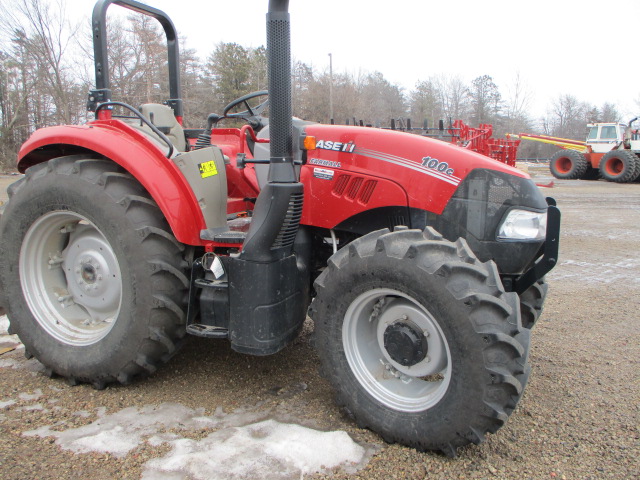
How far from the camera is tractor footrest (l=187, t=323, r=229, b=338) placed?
2.71m

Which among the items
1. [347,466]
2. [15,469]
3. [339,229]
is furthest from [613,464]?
[15,469]

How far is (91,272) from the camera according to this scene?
3.04 metres

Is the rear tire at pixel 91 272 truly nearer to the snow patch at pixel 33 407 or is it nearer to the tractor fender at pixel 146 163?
the tractor fender at pixel 146 163

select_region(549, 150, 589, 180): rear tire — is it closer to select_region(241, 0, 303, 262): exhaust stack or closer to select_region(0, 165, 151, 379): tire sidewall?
select_region(241, 0, 303, 262): exhaust stack

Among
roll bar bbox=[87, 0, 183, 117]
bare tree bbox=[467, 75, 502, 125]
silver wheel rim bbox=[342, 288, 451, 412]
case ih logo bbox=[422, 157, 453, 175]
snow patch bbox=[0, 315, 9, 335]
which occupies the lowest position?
snow patch bbox=[0, 315, 9, 335]

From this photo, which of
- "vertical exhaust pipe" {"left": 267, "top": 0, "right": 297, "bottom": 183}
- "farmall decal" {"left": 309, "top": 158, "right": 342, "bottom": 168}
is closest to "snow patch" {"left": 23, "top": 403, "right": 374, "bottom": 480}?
"vertical exhaust pipe" {"left": 267, "top": 0, "right": 297, "bottom": 183}

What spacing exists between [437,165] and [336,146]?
0.57 metres

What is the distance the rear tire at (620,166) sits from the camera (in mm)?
20578

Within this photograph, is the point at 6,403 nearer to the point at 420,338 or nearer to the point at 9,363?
the point at 9,363

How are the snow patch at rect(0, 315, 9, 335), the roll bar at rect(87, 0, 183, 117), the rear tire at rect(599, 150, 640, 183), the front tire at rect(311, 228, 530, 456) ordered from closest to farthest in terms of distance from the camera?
the front tire at rect(311, 228, 530, 456)
the roll bar at rect(87, 0, 183, 117)
the snow patch at rect(0, 315, 9, 335)
the rear tire at rect(599, 150, 640, 183)

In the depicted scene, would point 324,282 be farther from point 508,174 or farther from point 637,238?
point 637,238

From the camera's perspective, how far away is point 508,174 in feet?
8.58

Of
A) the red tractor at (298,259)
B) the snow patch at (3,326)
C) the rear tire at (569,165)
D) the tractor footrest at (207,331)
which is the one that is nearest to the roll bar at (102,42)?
the red tractor at (298,259)

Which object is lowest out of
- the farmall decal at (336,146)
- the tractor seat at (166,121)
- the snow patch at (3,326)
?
the snow patch at (3,326)
